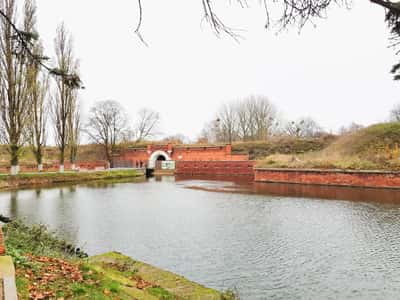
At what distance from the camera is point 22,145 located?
18328 millimetres

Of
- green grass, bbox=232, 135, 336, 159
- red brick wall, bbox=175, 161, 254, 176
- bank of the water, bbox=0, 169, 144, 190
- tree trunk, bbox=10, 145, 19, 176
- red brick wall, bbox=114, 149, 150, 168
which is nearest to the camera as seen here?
tree trunk, bbox=10, 145, 19, 176

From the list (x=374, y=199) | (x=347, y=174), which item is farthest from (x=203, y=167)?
(x=374, y=199)

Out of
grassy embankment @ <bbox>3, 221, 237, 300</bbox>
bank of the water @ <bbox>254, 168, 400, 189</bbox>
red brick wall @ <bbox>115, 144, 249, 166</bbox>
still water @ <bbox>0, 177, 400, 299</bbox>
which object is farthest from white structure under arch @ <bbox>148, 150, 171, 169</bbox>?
grassy embankment @ <bbox>3, 221, 237, 300</bbox>

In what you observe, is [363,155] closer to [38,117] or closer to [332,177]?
[332,177]

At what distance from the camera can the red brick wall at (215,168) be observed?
27891 mm

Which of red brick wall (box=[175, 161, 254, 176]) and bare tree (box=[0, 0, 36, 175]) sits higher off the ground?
bare tree (box=[0, 0, 36, 175])

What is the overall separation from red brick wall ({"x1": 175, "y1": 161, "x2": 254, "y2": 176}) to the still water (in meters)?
15.4

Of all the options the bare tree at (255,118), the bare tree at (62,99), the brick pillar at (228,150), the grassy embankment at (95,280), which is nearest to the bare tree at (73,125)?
the bare tree at (62,99)

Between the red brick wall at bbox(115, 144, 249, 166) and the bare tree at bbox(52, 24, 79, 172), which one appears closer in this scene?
the bare tree at bbox(52, 24, 79, 172)

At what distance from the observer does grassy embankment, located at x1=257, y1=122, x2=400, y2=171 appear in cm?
1712

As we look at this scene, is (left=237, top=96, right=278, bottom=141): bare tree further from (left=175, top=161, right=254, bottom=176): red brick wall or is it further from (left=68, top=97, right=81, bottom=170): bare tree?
(left=68, top=97, right=81, bottom=170): bare tree

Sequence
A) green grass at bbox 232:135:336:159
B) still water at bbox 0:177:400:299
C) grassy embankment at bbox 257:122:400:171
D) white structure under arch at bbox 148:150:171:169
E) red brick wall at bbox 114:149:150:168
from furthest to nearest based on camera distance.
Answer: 1. red brick wall at bbox 114:149:150:168
2. white structure under arch at bbox 148:150:171:169
3. green grass at bbox 232:135:336:159
4. grassy embankment at bbox 257:122:400:171
5. still water at bbox 0:177:400:299

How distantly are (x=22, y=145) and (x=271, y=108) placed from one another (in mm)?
40998

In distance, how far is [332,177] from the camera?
709 inches
